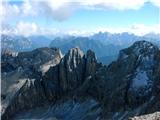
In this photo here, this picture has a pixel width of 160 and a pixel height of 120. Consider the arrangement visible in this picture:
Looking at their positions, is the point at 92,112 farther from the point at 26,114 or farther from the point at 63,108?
the point at 26,114

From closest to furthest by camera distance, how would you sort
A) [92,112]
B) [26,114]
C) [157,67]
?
1. [157,67]
2. [92,112]
3. [26,114]

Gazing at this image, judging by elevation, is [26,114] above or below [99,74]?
below

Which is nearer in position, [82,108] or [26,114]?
[82,108]

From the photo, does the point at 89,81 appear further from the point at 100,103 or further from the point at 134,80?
the point at 134,80

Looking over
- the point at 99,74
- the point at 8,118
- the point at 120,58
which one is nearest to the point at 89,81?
the point at 99,74

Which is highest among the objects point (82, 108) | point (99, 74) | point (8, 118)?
point (99, 74)

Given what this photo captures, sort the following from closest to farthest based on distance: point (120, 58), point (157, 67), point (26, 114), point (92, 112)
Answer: point (157, 67), point (92, 112), point (120, 58), point (26, 114)

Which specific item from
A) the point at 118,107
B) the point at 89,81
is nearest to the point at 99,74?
the point at 89,81

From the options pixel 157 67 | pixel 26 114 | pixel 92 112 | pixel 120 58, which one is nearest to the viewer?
pixel 157 67

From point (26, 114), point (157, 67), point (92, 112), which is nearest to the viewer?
point (157, 67)
